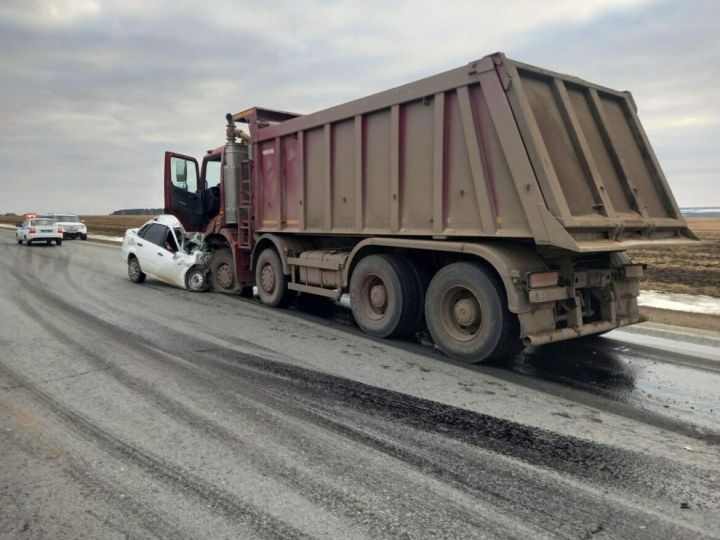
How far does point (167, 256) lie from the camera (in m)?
11.9

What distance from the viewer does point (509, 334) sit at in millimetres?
5695

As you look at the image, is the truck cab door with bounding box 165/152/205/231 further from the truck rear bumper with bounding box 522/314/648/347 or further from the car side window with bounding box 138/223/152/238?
the truck rear bumper with bounding box 522/314/648/347

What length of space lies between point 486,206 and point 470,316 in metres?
1.26

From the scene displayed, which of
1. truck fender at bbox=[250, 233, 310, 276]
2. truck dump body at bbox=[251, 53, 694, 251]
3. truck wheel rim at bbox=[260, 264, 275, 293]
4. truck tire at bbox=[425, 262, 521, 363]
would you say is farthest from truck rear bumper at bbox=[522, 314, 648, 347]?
truck wheel rim at bbox=[260, 264, 275, 293]

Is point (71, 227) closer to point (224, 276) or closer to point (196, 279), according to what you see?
point (196, 279)

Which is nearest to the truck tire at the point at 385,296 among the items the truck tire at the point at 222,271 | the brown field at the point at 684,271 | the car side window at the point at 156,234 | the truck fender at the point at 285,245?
the truck fender at the point at 285,245

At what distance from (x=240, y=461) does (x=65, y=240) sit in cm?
3417

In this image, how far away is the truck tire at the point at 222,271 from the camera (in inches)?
431

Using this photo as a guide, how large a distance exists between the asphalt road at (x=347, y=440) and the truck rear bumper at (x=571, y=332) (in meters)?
0.36

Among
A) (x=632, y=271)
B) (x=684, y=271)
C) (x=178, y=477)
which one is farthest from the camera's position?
(x=684, y=271)

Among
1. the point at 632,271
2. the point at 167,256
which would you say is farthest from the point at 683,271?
the point at 167,256

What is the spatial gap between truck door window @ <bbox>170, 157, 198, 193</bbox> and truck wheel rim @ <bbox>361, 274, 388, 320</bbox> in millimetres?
5711

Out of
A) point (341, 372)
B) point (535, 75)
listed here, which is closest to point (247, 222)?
point (341, 372)

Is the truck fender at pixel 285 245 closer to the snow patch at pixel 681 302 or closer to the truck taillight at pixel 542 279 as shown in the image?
the truck taillight at pixel 542 279
